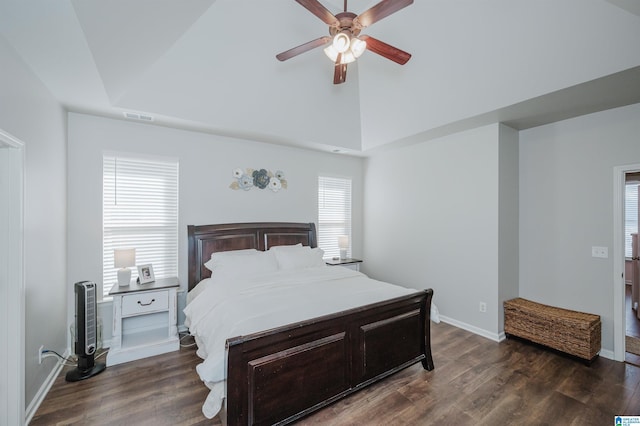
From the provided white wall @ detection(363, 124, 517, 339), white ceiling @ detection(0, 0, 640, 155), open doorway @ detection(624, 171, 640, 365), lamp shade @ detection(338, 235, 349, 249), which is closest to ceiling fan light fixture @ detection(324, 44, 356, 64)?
white ceiling @ detection(0, 0, 640, 155)

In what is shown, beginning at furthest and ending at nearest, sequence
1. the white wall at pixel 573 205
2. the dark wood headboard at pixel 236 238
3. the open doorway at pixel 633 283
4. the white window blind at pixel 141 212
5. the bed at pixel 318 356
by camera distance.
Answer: the dark wood headboard at pixel 236 238 → the white window blind at pixel 141 212 → the open doorway at pixel 633 283 → the white wall at pixel 573 205 → the bed at pixel 318 356

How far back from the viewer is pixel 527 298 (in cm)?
371

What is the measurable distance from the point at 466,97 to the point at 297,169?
262cm

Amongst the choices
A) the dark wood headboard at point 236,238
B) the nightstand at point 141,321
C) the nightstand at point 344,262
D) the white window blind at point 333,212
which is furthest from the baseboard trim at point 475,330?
the nightstand at point 141,321

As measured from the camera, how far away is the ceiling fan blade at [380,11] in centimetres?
191

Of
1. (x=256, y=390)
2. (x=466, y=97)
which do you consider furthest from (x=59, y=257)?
(x=466, y=97)

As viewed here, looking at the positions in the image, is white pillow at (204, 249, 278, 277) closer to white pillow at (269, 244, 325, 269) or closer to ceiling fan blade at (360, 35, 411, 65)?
white pillow at (269, 244, 325, 269)

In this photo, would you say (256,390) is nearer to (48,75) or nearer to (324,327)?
(324,327)

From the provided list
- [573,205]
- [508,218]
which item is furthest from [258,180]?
[573,205]

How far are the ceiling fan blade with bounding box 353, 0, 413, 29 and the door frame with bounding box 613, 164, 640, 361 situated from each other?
3.02 meters

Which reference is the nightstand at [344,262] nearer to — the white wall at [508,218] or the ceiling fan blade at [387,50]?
the white wall at [508,218]

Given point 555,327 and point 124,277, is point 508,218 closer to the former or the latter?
point 555,327

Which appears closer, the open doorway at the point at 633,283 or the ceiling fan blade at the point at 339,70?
the ceiling fan blade at the point at 339,70

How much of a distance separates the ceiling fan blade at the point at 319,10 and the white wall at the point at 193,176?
2.36m
